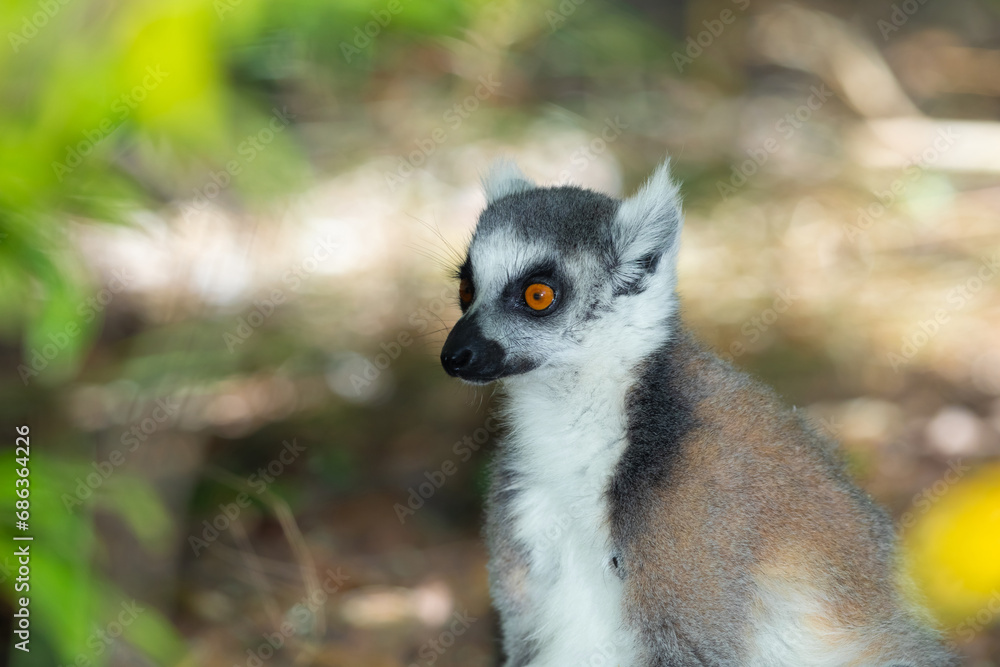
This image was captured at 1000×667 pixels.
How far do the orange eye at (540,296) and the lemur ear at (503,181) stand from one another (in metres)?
0.76

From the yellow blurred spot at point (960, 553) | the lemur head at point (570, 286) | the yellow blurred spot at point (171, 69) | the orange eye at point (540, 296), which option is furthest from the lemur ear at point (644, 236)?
the yellow blurred spot at point (171, 69)

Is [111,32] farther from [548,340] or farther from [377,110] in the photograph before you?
[377,110]

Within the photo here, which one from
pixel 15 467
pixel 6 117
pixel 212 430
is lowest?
pixel 212 430

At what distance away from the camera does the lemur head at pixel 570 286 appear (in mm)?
3191

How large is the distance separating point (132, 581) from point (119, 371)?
3546mm

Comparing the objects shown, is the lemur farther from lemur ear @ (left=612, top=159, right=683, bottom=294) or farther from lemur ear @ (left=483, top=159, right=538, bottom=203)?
lemur ear @ (left=483, top=159, right=538, bottom=203)

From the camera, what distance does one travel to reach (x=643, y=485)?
2.95 meters

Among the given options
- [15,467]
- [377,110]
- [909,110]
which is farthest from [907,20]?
[15,467]

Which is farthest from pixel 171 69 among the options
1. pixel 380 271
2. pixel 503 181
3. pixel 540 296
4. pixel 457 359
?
pixel 380 271

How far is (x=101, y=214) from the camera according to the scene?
2.57 m

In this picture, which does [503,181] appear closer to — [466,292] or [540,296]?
[466,292]

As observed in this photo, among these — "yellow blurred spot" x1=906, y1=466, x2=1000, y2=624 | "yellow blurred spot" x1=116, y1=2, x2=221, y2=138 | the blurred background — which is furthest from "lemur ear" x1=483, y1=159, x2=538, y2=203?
"yellow blurred spot" x1=906, y1=466, x2=1000, y2=624

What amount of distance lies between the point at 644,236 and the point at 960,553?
5.20 ft

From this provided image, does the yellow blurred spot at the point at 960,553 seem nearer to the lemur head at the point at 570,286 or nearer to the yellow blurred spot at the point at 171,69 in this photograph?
the lemur head at the point at 570,286
